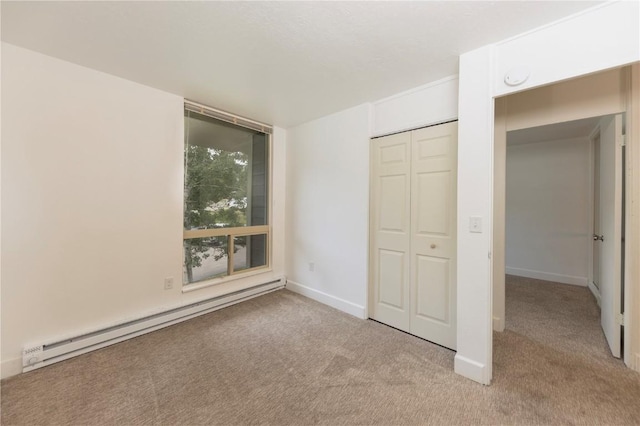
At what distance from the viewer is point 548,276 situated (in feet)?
14.2

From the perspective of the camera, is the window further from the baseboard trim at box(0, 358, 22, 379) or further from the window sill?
the baseboard trim at box(0, 358, 22, 379)

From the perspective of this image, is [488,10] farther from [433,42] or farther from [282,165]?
[282,165]

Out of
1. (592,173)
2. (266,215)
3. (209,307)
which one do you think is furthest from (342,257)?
(592,173)

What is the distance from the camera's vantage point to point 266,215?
375cm

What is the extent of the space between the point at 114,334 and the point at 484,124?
351 cm

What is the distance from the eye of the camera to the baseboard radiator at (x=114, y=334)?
6.35ft

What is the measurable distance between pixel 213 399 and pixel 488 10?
295 centimetres

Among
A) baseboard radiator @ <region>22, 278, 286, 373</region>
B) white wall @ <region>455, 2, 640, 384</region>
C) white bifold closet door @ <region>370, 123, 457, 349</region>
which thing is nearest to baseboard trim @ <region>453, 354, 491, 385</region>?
white wall @ <region>455, 2, 640, 384</region>

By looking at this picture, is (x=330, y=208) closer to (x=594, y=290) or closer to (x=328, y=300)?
(x=328, y=300)

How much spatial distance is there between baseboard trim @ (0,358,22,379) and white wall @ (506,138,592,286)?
6451mm

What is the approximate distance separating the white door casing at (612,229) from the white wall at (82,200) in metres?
4.02

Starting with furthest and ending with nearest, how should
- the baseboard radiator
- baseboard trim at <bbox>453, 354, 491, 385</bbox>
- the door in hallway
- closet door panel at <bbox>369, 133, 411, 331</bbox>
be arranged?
closet door panel at <bbox>369, 133, 411, 331</bbox>, the door in hallway, the baseboard radiator, baseboard trim at <bbox>453, 354, 491, 385</bbox>

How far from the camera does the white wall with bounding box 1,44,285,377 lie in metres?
1.89

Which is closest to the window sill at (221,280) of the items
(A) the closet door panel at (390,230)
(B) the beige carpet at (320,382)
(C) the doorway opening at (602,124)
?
(B) the beige carpet at (320,382)
